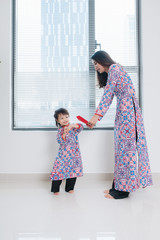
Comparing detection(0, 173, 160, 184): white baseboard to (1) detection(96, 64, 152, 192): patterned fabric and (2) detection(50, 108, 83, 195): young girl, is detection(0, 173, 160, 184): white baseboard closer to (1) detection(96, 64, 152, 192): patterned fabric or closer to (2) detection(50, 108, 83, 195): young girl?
(2) detection(50, 108, 83, 195): young girl

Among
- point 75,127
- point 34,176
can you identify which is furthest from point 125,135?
point 34,176

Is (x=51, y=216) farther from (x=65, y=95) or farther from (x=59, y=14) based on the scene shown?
(x=59, y=14)

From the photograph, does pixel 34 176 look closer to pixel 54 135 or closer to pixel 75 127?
pixel 54 135

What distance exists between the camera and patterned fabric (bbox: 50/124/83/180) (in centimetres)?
175

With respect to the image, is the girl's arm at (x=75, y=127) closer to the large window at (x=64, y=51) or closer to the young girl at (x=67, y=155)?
the young girl at (x=67, y=155)

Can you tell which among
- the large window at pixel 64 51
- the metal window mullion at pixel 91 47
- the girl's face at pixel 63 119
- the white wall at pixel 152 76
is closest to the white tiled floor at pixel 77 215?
the white wall at pixel 152 76

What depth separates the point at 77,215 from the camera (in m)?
1.31

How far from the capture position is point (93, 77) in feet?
7.11

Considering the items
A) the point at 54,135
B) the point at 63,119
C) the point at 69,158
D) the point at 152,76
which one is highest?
the point at 152,76

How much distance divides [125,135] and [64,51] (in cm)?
117

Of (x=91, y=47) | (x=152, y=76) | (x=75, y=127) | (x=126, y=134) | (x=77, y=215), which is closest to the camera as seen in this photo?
(x=77, y=215)

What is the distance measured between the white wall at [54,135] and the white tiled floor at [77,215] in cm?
28

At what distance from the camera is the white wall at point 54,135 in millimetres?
2053

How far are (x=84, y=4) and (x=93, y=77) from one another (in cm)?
80
